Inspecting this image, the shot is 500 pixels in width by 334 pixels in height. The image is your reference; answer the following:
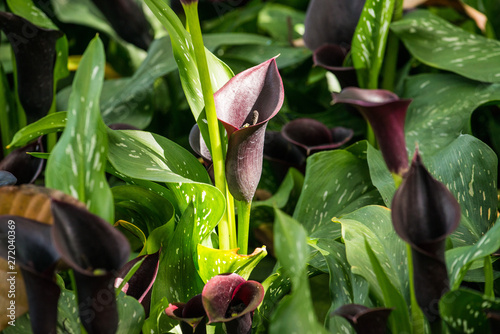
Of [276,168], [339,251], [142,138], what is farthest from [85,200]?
[276,168]

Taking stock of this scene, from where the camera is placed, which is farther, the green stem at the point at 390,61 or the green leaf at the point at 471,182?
the green stem at the point at 390,61

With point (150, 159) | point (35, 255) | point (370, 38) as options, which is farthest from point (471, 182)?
point (35, 255)

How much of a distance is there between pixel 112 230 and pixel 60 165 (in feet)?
0.28

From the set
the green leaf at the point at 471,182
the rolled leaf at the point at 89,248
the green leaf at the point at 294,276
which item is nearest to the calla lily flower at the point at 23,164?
the rolled leaf at the point at 89,248

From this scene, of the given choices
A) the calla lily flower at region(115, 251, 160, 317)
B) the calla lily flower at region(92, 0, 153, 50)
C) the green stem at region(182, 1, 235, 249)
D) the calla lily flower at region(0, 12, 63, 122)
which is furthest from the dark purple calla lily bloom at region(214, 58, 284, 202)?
the calla lily flower at region(92, 0, 153, 50)

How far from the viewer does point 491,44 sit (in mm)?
748

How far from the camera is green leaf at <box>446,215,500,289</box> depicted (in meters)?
0.38

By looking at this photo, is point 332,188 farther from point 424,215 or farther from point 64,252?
point 64,252

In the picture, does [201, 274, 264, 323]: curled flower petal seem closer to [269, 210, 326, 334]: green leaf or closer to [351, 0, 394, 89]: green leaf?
[269, 210, 326, 334]: green leaf

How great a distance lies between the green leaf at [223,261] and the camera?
18.6 inches

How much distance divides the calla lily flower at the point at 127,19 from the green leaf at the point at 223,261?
0.62 m

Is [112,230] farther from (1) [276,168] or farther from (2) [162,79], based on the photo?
(2) [162,79]

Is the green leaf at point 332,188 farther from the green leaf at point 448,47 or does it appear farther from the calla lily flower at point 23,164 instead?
the calla lily flower at point 23,164

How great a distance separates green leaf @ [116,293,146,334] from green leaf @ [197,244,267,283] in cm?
8
